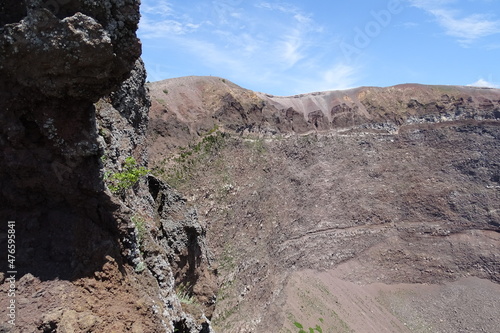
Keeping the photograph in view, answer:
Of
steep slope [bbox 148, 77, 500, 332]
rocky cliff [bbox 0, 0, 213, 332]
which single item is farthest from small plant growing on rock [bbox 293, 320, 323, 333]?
rocky cliff [bbox 0, 0, 213, 332]

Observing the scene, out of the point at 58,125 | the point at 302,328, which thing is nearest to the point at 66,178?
the point at 58,125

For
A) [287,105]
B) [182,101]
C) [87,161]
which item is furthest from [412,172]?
[87,161]

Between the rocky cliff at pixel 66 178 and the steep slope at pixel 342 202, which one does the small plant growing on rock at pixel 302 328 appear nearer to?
the steep slope at pixel 342 202

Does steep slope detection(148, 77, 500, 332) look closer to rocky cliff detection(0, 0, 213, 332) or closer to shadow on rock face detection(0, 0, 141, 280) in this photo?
rocky cliff detection(0, 0, 213, 332)

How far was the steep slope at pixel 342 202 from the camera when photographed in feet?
93.7

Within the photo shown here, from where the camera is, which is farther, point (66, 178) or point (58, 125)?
point (66, 178)

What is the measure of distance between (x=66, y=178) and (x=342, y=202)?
117 feet

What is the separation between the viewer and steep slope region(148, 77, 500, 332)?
93.7 ft

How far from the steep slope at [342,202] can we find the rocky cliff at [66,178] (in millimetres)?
17015

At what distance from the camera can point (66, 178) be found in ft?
21.3

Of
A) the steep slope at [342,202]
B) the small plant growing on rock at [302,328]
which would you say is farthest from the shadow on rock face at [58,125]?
the small plant growing on rock at [302,328]

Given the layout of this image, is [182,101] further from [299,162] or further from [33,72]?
[33,72]

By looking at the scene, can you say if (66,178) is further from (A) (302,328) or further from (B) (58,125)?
(A) (302,328)

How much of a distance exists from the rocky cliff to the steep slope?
17.0m
